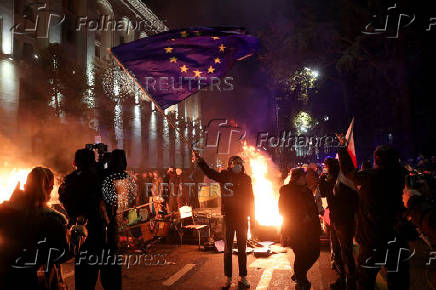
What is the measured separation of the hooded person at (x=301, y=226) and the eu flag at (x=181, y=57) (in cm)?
248

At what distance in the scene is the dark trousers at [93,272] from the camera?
3.92 meters

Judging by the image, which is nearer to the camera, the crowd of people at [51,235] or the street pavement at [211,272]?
the crowd of people at [51,235]

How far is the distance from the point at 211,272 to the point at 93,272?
3538 millimetres

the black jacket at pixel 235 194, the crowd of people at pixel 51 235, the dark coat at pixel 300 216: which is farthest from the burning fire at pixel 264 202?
the crowd of people at pixel 51 235

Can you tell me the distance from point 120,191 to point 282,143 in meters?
27.0

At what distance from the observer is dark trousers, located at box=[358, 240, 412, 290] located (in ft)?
12.6

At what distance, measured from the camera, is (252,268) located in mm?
7324

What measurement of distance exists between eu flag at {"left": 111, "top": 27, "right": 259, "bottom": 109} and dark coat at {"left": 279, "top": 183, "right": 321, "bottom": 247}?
8.28 feet

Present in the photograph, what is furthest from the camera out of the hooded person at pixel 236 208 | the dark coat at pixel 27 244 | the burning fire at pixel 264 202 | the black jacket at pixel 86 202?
the burning fire at pixel 264 202

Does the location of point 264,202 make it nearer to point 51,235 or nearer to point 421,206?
point 421,206

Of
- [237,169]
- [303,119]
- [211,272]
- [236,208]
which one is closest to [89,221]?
[236,208]

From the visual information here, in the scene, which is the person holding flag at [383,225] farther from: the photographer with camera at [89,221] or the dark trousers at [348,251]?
the photographer with camera at [89,221]

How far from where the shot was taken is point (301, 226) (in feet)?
17.6

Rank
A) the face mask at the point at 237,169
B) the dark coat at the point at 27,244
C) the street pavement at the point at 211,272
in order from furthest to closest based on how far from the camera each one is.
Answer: the face mask at the point at 237,169 → the street pavement at the point at 211,272 → the dark coat at the point at 27,244
